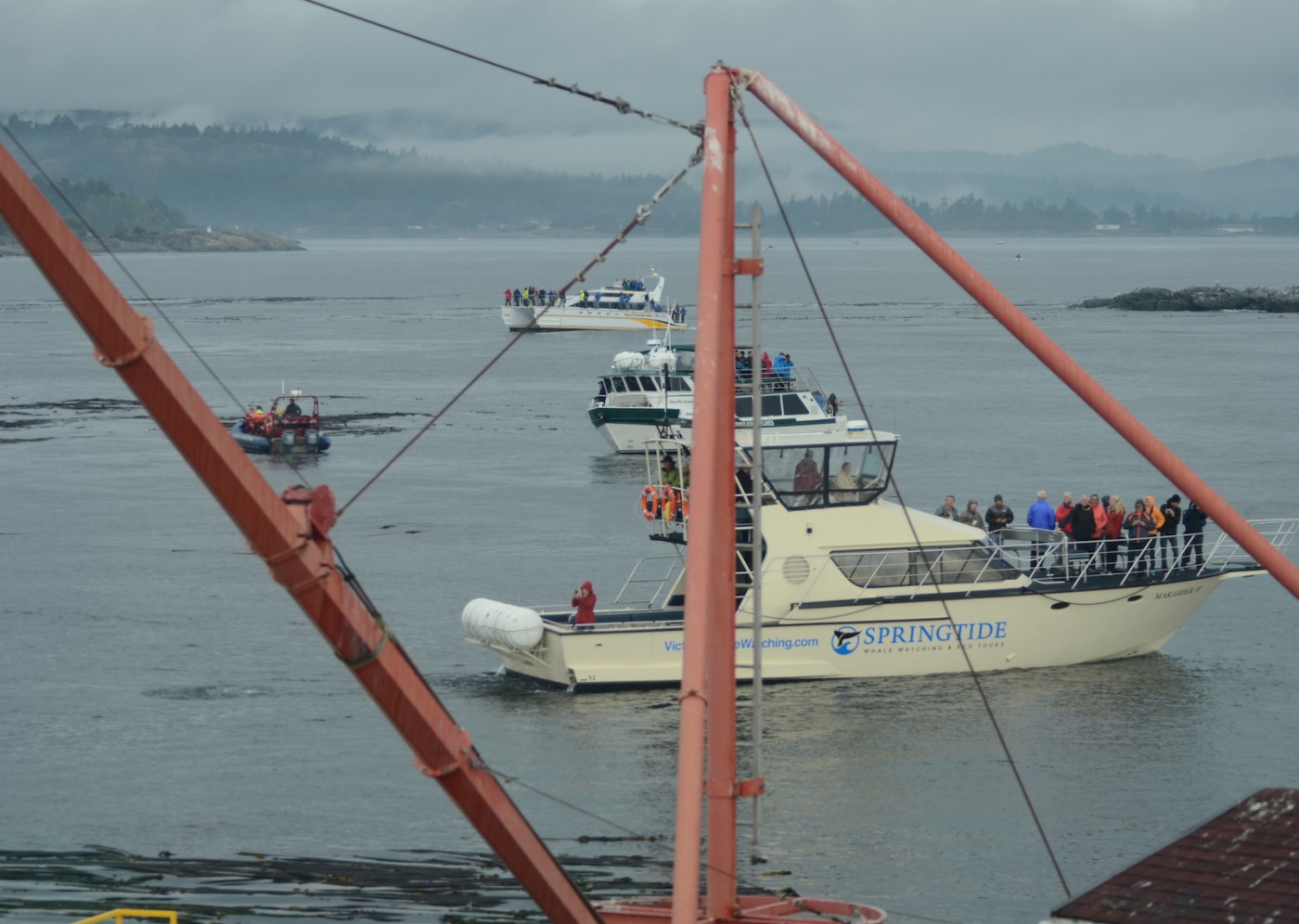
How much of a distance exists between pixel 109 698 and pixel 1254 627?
2146 cm

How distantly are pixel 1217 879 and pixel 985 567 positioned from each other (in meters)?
13.7

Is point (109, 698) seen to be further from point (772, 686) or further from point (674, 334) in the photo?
point (674, 334)

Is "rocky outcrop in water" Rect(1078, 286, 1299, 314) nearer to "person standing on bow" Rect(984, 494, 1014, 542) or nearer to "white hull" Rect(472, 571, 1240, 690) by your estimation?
"person standing on bow" Rect(984, 494, 1014, 542)

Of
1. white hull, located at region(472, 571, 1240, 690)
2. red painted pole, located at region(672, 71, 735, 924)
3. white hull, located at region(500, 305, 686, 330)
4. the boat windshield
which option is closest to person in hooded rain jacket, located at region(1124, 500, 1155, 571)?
white hull, located at region(472, 571, 1240, 690)

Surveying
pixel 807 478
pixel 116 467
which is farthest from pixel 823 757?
pixel 116 467

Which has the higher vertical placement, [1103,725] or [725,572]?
[725,572]

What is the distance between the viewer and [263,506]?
1148cm

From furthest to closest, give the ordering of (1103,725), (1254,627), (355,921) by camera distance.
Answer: (1254,627) < (1103,725) < (355,921)

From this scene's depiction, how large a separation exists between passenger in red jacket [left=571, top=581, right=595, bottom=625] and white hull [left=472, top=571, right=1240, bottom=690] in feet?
0.85

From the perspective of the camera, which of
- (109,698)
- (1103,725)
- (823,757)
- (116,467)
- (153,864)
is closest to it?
(153,864)

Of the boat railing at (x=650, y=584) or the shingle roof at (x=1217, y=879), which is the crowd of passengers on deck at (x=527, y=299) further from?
the shingle roof at (x=1217, y=879)

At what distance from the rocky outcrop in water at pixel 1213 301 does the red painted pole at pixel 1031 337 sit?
490ft

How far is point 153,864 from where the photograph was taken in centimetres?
2141

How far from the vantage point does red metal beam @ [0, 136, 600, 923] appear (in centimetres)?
1089
